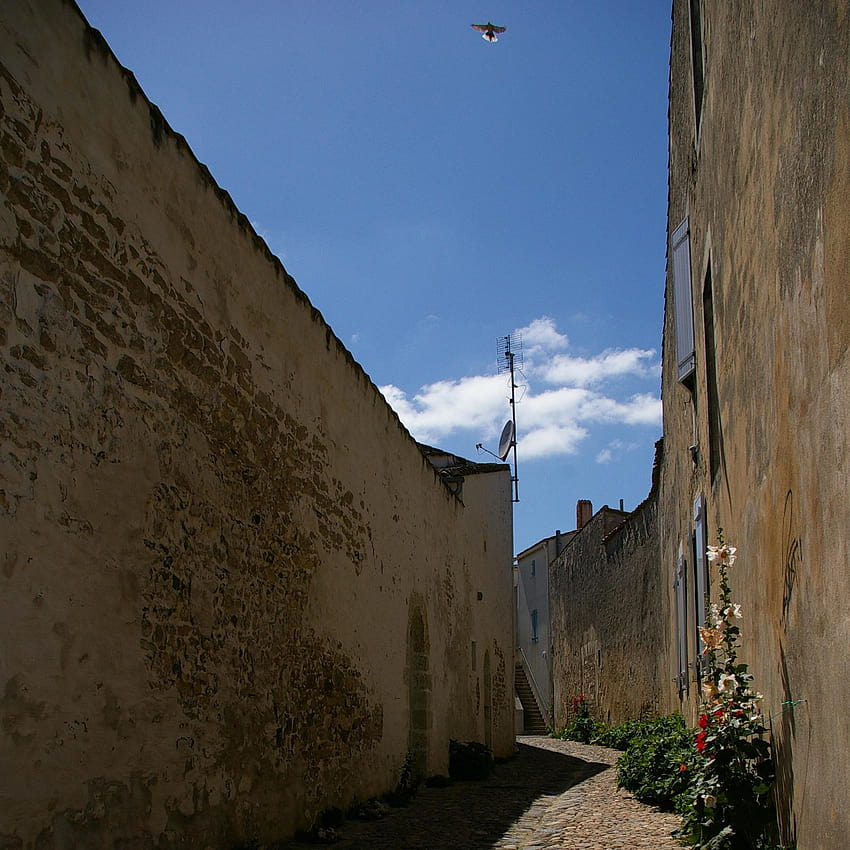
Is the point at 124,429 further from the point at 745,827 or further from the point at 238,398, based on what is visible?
the point at 745,827

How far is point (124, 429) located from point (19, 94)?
160 centimetres

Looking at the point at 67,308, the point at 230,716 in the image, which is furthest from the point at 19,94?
the point at 230,716

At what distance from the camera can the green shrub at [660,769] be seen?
8.06 meters

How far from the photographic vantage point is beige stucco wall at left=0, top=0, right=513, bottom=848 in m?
4.12

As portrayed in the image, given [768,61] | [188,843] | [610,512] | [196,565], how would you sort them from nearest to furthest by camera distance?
1. [768,61]
2. [188,843]
3. [196,565]
4. [610,512]

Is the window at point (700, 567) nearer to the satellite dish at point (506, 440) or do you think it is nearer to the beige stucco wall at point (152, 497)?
the beige stucco wall at point (152, 497)

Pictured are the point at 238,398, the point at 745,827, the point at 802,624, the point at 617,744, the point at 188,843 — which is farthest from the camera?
the point at 617,744

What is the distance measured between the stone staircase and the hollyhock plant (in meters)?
26.1

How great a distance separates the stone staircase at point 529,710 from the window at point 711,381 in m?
24.4

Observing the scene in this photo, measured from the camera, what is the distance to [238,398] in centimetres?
652

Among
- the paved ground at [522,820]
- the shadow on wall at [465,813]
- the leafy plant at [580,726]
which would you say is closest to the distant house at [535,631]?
the leafy plant at [580,726]

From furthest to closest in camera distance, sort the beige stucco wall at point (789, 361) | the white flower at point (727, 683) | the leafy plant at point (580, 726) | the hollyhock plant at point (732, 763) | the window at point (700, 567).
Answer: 1. the leafy plant at point (580, 726)
2. the window at point (700, 567)
3. the white flower at point (727, 683)
4. the hollyhock plant at point (732, 763)
5. the beige stucco wall at point (789, 361)

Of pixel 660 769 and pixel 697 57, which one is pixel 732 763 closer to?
pixel 660 769

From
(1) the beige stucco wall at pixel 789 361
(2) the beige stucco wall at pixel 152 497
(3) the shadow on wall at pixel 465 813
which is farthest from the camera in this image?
(3) the shadow on wall at pixel 465 813
